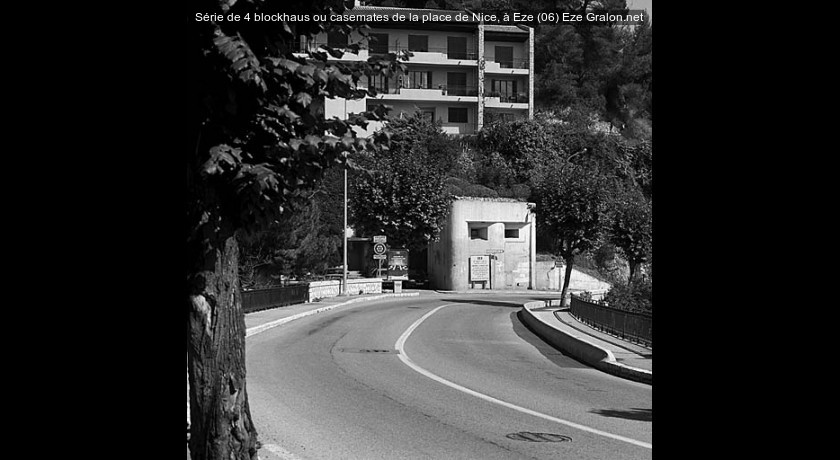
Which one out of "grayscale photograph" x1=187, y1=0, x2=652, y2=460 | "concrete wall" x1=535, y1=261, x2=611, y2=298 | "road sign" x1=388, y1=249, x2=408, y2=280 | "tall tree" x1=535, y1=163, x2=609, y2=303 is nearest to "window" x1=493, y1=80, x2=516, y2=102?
"grayscale photograph" x1=187, y1=0, x2=652, y2=460

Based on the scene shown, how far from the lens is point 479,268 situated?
170 ft

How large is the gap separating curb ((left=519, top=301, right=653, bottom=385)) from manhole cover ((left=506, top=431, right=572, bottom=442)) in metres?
5.35

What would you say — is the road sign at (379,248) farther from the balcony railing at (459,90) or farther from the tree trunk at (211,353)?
the tree trunk at (211,353)

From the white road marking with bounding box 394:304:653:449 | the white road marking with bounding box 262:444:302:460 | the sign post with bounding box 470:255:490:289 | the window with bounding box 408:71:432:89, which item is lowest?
the white road marking with bounding box 394:304:653:449

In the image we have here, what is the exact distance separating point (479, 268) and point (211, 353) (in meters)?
45.6

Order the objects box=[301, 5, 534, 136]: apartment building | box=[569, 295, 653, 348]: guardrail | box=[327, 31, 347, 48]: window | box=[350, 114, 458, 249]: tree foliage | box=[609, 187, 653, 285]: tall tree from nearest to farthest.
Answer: box=[327, 31, 347, 48]: window → box=[569, 295, 653, 348]: guardrail → box=[609, 187, 653, 285]: tall tree → box=[350, 114, 458, 249]: tree foliage → box=[301, 5, 534, 136]: apartment building

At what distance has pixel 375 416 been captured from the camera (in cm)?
1127

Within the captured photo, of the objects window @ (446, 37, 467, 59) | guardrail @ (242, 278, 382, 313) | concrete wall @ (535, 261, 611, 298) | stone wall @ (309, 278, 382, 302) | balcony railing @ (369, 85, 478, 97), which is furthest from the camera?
window @ (446, 37, 467, 59)

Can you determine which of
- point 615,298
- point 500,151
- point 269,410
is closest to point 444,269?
point 500,151

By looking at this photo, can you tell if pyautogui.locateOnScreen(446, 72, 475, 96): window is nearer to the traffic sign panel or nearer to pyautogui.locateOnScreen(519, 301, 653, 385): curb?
the traffic sign panel

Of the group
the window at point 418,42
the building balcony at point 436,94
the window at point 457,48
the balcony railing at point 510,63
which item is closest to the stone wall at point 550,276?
the building balcony at point 436,94

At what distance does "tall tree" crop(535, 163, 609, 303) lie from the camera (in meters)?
36.6
